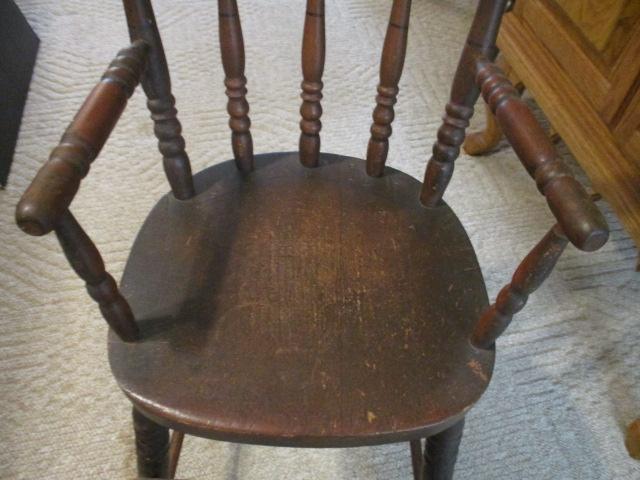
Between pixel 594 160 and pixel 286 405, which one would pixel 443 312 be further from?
pixel 594 160

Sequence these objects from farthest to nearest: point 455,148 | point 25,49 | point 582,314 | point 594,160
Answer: point 25,49, point 582,314, point 594,160, point 455,148

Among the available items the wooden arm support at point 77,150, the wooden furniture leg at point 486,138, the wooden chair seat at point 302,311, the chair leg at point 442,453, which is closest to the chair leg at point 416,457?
the chair leg at point 442,453

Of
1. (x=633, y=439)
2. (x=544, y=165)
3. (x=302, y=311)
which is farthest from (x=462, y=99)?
(x=633, y=439)

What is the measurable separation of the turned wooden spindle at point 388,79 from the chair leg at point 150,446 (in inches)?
16.6

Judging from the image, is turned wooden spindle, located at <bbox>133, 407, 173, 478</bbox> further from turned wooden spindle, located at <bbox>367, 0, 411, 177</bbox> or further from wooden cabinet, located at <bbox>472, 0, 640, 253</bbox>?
wooden cabinet, located at <bbox>472, 0, 640, 253</bbox>

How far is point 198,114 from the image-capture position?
4.68 ft

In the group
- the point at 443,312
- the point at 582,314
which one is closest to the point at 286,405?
the point at 443,312

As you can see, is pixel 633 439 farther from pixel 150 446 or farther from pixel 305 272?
pixel 150 446

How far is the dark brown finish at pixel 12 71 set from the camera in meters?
1.28

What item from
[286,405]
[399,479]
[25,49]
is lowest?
[399,479]

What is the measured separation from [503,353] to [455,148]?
53 cm

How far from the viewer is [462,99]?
2.04 feet

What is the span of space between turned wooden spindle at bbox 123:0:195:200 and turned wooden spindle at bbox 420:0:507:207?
1.02 ft

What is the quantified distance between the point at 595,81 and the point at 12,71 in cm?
136
